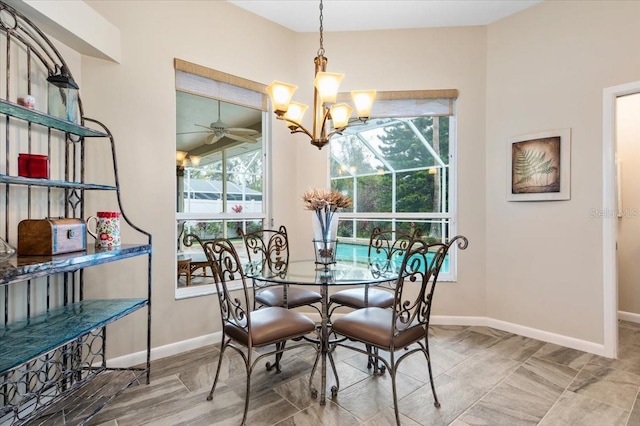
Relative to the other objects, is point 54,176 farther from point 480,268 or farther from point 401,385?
point 480,268

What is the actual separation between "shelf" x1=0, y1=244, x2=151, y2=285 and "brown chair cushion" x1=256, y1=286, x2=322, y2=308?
100cm

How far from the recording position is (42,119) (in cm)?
184

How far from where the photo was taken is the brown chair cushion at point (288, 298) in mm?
2521

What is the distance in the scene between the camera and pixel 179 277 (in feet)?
9.23

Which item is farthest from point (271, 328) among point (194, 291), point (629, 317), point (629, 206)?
point (629, 206)

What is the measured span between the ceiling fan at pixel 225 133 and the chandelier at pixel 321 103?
95 cm

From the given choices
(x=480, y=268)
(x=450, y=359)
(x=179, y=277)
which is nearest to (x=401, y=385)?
(x=450, y=359)

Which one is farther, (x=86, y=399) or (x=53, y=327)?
(x=86, y=399)

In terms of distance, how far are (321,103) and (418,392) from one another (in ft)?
6.82

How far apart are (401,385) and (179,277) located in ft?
6.57

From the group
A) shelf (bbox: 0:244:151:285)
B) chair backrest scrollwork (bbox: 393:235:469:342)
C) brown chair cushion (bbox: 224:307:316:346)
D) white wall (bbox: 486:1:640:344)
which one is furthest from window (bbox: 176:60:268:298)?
white wall (bbox: 486:1:640:344)

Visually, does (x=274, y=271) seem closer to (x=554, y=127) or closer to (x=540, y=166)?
(x=540, y=166)

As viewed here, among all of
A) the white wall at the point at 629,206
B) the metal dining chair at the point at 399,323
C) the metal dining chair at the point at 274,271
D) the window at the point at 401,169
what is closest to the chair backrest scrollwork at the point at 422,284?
the metal dining chair at the point at 399,323

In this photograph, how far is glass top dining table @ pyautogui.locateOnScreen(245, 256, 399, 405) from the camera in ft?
6.36
